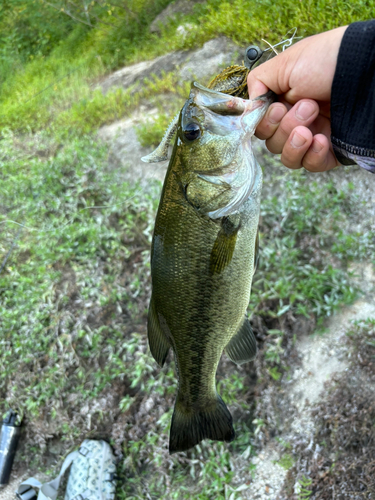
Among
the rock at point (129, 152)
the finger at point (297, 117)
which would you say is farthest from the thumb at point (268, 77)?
the rock at point (129, 152)

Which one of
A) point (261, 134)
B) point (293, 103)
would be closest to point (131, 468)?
point (261, 134)

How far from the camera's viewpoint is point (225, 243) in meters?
1.39

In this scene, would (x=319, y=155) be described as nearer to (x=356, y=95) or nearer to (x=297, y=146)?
(x=297, y=146)

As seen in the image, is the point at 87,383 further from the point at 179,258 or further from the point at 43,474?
the point at 179,258

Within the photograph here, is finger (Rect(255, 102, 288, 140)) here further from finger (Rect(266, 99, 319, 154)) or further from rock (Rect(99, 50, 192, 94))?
rock (Rect(99, 50, 192, 94))

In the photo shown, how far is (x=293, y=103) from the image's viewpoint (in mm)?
1710

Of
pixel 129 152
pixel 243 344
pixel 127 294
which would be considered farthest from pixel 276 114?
pixel 129 152

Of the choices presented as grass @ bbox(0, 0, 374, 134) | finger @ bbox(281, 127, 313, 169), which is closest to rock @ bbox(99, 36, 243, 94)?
grass @ bbox(0, 0, 374, 134)

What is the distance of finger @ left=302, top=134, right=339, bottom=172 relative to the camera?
1637 millimetres

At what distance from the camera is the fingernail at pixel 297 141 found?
1.58 meters

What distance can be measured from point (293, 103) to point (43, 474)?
3338 mm

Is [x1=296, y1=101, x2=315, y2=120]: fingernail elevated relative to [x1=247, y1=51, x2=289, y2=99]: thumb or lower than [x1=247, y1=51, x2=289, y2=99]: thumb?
lower

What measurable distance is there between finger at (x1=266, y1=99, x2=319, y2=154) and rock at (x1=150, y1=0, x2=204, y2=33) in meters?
5.42

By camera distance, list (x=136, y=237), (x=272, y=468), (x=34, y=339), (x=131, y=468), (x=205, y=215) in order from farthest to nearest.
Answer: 1. (x=136, y=237)
2. (x=34, y=339)
3. (x=131, y=468)
4. (x=272, y=468)
5. (x=205, y=215)
